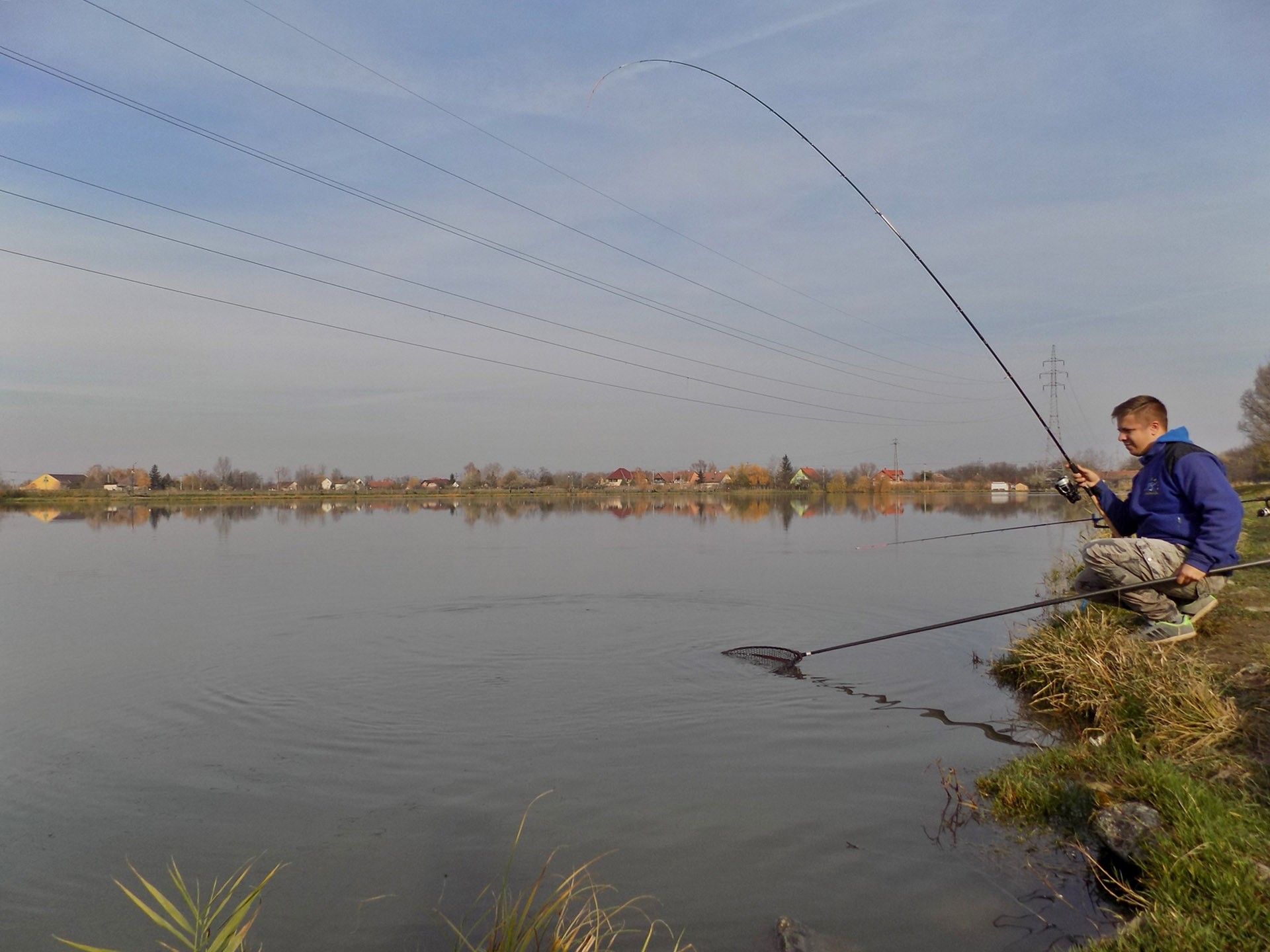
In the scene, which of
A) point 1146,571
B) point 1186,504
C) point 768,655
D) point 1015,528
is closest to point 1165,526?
point 1186,504

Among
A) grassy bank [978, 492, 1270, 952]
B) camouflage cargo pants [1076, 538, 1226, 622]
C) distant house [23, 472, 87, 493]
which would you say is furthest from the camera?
distant house [23, 472, 87, 493]

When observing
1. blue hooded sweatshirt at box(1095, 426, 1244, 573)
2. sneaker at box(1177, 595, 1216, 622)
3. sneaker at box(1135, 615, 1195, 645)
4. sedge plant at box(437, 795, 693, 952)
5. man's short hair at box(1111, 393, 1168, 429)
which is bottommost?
sedge plant at box(437, 795, 693, 952)

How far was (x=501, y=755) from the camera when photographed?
295 inches

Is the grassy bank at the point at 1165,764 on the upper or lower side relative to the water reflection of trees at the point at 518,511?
lower

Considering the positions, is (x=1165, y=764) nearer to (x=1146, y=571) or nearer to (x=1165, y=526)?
(x=1146, y=571)

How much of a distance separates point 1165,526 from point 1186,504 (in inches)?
9.7

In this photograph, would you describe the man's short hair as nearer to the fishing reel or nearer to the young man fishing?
the young man fishing

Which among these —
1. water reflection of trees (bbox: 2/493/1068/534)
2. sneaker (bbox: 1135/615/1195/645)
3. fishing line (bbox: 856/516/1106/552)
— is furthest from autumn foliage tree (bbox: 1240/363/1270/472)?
sneaker (bbox: 1135/615/1195/645)

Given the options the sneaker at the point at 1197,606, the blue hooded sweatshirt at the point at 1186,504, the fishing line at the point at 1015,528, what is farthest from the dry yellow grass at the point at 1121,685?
the fishing line at the point at 1015,528

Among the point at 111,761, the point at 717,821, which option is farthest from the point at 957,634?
the point at 111,761

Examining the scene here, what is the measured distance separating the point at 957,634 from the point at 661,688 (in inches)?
223

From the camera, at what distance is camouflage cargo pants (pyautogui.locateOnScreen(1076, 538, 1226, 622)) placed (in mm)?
6715

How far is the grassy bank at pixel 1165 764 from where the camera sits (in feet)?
12.4

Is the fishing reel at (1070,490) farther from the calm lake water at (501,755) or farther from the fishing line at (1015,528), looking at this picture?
the calm lake water at (501,755)
